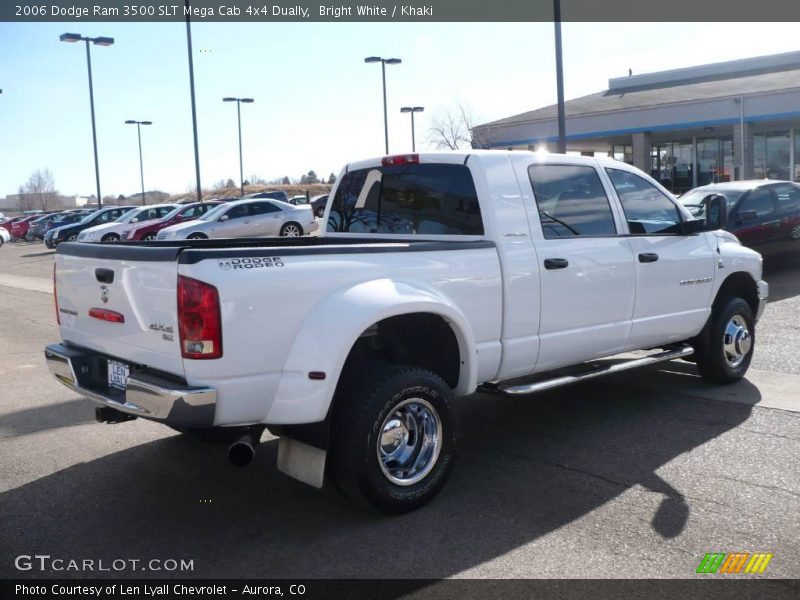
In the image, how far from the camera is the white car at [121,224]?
27891 millimetres

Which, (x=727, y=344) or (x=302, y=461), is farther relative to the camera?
(x=727, y=344)

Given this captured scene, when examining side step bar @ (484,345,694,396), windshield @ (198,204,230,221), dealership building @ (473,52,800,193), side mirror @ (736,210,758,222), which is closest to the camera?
side step bar @ (484,345,694,396)

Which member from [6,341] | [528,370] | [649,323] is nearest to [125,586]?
[528,370]

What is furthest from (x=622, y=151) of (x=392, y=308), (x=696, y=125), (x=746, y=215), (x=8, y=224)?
(x=392, y=308)

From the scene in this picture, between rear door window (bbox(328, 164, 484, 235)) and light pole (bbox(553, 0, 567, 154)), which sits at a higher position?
light pole (bbox(553, 0, 567, 154))

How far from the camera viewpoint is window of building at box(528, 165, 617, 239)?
5.58 meters

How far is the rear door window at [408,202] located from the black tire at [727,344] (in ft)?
9.31

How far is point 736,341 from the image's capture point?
7125mm

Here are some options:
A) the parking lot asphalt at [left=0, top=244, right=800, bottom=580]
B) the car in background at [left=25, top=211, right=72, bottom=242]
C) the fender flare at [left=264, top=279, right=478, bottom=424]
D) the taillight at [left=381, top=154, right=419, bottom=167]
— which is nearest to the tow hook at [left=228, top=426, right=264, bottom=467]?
the fender flare at [left=264, top=279, right=478, bottom=424]

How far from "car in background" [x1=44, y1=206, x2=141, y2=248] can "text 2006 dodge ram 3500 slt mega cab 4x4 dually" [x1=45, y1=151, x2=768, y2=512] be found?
96.6 feet

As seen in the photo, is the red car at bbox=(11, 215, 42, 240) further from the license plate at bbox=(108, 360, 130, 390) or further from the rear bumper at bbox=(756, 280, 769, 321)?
the license plate at bbox=(108, 360, 130, 390)

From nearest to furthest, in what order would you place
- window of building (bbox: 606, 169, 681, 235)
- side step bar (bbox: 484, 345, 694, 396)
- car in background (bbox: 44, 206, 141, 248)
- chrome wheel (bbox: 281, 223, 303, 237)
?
side step bar (bbox: 484, 345, 694, 396), window of building (bbox: 606, 169, 681, 235), chrome wheel (bbox: 281, 223, 303, 237), car in background (bbox: 44, 206, 141, 248)

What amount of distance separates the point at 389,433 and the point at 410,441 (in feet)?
0.72

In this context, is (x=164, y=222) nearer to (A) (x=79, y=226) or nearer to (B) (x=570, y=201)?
(A) (x=79, y=226)
